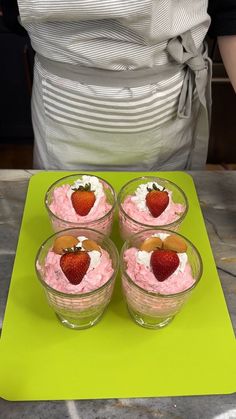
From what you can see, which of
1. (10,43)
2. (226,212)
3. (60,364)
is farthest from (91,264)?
(10,43)

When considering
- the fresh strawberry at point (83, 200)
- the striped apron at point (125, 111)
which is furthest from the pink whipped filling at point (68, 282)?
the striped apron at point (125, 111)

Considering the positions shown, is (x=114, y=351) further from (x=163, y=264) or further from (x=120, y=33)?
(x=120, y=33)

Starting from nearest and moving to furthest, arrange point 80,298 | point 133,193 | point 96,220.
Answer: point 80,298
point 96,220
point 133,193

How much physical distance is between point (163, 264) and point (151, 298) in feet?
0.19

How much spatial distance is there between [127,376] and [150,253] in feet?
0.64

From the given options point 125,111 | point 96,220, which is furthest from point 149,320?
point 125,111

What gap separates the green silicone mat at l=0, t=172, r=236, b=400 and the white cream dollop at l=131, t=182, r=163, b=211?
Result: 0.15m

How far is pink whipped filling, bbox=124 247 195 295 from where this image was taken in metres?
0.67

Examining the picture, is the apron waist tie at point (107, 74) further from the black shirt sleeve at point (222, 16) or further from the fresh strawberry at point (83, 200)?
the fresh strawberry at point (83, 200)

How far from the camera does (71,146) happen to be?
976 millimetres

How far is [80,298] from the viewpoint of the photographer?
2.11 ft

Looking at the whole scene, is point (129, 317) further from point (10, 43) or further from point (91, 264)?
point (10, 43)

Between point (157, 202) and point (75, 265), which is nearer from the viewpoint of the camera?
point (75, 265)

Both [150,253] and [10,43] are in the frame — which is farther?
[10,43]
